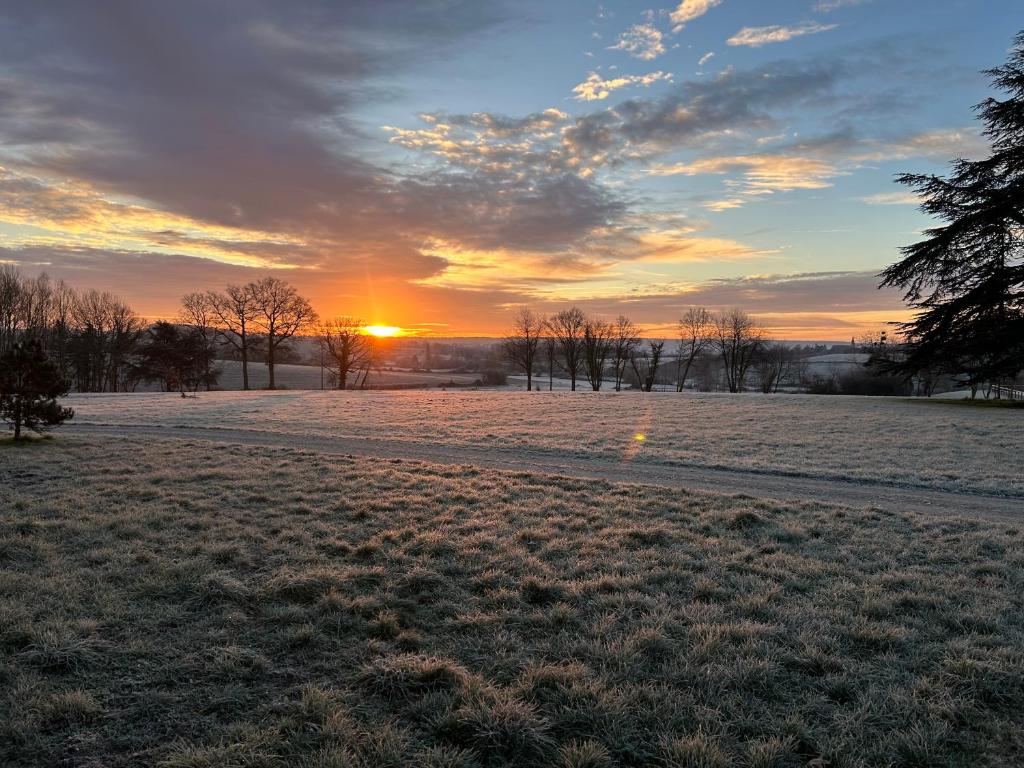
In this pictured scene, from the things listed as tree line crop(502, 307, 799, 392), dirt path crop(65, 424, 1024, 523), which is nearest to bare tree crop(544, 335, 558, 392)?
tree line crop(502, 307, 799, 392)

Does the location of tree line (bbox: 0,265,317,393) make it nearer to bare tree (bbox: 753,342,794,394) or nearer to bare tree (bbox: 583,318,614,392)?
bare tree (bbox: 583,318,614,392)

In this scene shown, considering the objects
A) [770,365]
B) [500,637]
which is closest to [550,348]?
[770,365]

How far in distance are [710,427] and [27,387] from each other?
21.9m

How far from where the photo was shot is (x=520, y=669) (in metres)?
4.17

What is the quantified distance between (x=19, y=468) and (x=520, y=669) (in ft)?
41.0

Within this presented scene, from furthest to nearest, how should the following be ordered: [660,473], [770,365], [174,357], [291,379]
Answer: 1. [770,365]
2. [291,379]
3. [174,357]
4. [660,473]

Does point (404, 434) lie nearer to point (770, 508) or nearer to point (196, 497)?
point (196, 497)

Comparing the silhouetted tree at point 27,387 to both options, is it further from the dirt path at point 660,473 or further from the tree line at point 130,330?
A: the tree line at point 130,330

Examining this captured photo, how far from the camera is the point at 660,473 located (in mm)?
12523

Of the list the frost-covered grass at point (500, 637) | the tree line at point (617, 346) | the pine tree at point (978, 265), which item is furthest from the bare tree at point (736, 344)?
the frost-covered grass at point (500, 637)

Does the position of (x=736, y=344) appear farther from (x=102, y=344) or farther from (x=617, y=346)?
(x=102, y=344)

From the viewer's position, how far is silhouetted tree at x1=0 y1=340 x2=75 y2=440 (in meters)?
14.6

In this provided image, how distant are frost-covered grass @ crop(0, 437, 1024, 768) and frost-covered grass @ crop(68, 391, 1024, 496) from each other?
5.63 meters

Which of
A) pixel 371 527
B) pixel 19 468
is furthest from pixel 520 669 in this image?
pixel 19 468
